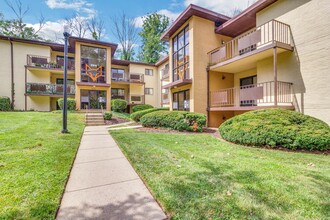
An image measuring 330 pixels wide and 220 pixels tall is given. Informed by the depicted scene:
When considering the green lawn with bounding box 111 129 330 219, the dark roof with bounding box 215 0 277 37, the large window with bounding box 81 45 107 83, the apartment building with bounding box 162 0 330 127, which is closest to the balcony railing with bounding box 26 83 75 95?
the large window with bounding box 81 45 107 83

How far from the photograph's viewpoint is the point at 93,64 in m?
19.3

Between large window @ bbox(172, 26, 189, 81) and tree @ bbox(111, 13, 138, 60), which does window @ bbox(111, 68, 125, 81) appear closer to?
large window @ bbox(172, 26, 189, 81)

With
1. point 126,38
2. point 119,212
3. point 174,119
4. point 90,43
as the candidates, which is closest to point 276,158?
point 119,212

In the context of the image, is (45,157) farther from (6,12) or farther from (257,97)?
(6,12)

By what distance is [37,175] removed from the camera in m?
3.43

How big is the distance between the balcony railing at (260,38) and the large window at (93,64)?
12.8 meters

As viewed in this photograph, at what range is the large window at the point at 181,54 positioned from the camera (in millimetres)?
13227

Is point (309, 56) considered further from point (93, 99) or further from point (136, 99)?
point (136, 99)

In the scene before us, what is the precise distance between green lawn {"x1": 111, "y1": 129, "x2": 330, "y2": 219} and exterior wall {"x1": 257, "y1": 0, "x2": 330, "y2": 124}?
12.2 ft

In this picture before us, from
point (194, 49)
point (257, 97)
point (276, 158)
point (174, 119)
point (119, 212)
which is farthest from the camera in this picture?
point (194, 49)

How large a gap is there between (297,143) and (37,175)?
290 inches

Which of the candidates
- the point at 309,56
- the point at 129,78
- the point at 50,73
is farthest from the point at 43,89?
the point at 309,56

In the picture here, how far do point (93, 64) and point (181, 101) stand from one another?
11534 millimetres

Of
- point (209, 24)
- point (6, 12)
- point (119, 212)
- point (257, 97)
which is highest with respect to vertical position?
point (6, 12)
